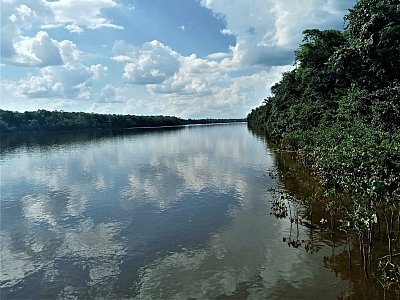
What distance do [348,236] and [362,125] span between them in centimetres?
1381

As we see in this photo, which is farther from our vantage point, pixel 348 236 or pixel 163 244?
pixel 163 244

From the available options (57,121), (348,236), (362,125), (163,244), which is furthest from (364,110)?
(57,121)

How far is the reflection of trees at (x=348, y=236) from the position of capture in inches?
461

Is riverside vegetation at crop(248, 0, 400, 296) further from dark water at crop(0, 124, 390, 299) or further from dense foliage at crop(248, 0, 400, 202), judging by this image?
dark water at crop(0, 124, 390, 299)

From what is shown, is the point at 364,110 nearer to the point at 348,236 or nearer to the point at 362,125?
the point at 362,125

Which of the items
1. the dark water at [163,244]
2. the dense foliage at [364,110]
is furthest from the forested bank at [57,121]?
the dense foliage at [364,110]

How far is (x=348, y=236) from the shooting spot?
15828mm

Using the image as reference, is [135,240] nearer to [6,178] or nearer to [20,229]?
[20,229]

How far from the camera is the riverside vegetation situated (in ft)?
44.2

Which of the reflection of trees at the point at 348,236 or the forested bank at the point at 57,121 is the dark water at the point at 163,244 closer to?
the reflection of trees at the point at 348,236

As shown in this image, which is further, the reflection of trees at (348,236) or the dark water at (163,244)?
the dark water at (163,244)

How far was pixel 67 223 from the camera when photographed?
2078cm

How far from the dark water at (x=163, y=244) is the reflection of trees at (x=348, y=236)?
0.50 ft

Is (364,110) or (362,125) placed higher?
(364,110)
